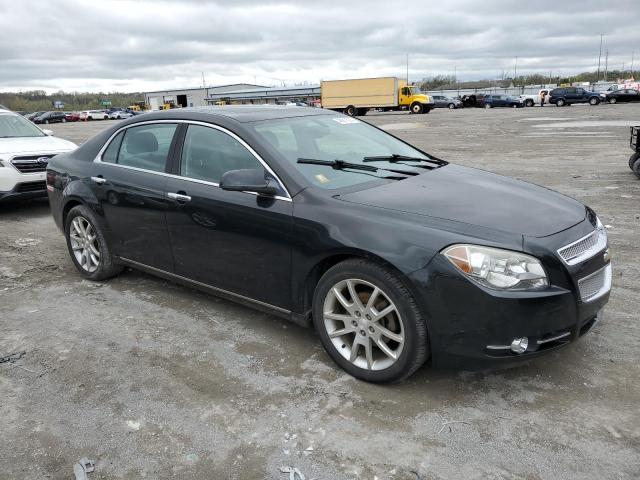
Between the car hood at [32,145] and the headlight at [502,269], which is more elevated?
the car hood at [32,145]

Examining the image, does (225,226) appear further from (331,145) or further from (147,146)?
(147,146)

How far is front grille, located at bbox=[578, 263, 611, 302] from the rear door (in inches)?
114

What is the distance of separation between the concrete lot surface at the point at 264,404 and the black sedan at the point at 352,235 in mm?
307

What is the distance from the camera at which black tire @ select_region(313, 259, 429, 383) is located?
298 centimetres

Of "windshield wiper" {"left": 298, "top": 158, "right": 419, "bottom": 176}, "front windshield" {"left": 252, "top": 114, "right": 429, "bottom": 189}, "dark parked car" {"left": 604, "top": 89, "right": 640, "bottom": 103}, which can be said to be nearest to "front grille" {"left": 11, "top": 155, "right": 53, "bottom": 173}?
"front windshield" {"left": 252, "top": 114, "right": 429, "bottom": 189}

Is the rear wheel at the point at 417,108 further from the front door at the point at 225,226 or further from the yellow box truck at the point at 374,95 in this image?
the front door at the point at 225,226

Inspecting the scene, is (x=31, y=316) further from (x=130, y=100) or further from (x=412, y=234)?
(x=130, y=100)

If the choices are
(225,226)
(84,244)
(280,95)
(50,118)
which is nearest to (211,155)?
(225,226)

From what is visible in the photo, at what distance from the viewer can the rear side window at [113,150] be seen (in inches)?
190

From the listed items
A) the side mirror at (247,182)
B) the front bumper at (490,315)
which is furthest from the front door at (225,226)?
the front bumper at (490,315)

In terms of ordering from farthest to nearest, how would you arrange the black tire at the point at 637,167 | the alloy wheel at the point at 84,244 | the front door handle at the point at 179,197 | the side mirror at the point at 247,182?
1. the black tire at the point at 637,167
2. the alloy wheel at the point at 84,244
3. the front door handle at the point at 179,197
4. the side mirror at the point at 247,182

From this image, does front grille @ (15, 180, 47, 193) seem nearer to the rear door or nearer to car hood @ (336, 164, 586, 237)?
the rear door

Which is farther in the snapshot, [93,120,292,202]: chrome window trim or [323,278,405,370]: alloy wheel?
[93,120,292,202]: chrome window trim

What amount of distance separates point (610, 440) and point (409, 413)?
38.8 inches
